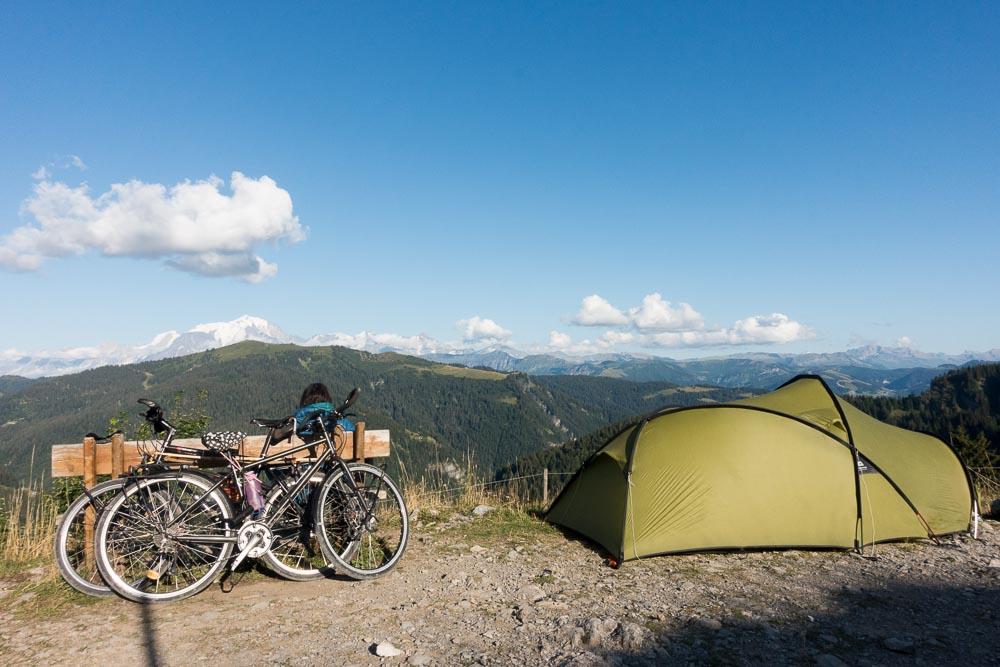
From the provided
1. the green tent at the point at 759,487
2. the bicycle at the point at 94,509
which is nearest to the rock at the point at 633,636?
the green tent at the point at 759,487

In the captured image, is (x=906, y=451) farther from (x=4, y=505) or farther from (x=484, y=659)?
(x=4, y=505)

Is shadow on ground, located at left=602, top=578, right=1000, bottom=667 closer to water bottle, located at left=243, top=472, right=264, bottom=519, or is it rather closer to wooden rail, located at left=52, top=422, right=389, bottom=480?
water bottle, located at left=243, top=472, right=264, bottom=519

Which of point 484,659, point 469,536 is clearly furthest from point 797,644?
point 469,536

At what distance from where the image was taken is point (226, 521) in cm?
631

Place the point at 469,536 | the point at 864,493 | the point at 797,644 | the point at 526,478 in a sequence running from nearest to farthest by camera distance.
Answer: the point at 797,644 → the point at 864,493 → the point at 469,536 → the point at 526,478

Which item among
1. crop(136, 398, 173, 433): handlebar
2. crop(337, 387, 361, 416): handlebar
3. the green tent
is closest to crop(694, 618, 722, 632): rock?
the green tent

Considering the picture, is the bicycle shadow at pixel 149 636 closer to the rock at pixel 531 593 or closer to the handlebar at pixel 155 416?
the handlebar at pixel 155 416

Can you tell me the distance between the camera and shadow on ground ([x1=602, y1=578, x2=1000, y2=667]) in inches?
192

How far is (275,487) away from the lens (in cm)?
668

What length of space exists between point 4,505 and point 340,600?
713 cm

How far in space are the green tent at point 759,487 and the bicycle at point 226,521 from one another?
11.1 ft

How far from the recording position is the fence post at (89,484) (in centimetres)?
655

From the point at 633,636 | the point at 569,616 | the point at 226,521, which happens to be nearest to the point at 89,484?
the point at 226,521

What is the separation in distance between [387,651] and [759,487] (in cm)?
588
